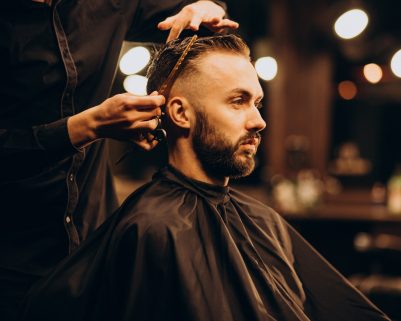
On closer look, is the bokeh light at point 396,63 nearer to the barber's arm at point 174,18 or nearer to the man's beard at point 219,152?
the barber's arm at point 174,18

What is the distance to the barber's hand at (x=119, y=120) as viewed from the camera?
1522 millimetres

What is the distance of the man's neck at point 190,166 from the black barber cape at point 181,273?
0.08ft

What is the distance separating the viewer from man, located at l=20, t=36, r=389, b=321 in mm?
1499

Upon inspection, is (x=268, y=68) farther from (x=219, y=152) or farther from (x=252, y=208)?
(x=219, y=152)

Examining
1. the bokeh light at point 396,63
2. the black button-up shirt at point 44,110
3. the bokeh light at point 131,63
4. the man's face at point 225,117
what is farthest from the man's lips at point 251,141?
the bokeh light at point 396,63

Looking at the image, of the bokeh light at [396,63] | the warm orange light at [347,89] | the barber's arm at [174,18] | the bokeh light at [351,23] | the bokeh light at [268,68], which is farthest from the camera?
the warm orange light at [347,89]

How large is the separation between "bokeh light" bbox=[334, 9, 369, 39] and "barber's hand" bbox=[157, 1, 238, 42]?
13.6ft

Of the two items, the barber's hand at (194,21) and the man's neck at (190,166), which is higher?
the barber's hand at (194,21)

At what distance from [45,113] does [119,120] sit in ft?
1.33

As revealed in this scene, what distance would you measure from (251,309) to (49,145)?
74 cm

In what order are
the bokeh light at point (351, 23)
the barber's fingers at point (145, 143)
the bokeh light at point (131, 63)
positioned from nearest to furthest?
the barber's fingers at point (145, 143), the bokeh light at point (131, 63), the bokeh light at point (351, 23)

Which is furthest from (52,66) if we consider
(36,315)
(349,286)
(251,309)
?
(349,286)

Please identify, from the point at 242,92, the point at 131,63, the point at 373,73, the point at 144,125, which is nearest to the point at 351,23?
the point at 373,73

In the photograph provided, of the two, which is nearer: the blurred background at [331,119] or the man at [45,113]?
the man at [45,113]
